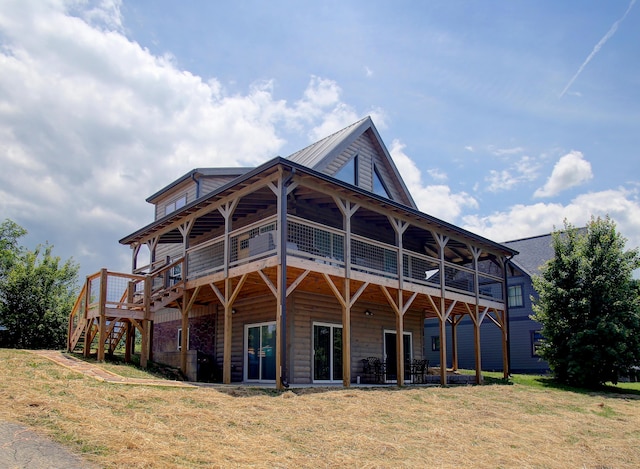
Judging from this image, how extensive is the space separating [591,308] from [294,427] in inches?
613

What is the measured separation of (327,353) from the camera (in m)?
16.6

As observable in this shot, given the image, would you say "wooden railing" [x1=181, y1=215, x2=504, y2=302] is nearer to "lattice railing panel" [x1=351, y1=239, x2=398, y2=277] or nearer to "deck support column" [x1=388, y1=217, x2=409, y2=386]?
"lattice railing panel" [x1=351, y1=239, x2=398, y2=277]

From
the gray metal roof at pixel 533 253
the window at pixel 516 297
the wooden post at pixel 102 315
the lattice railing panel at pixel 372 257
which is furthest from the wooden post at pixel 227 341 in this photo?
the window at pixel 516 297

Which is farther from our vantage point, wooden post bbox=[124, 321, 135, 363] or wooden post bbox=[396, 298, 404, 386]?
wooden post bbox=[124, 321, 135, 363]

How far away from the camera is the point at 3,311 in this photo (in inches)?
882

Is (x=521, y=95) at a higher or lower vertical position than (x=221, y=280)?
higher

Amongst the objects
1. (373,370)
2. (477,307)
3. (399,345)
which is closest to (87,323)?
(373,370)

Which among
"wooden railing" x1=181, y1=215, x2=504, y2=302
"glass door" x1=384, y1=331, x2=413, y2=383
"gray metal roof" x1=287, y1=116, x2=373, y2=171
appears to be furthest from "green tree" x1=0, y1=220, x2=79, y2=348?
"glass door" x1=384, y1=331, x2=413, y2=383

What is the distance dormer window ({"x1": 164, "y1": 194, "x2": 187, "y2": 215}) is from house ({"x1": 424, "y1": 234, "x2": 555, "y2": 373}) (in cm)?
1625

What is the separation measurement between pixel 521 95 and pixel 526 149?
14.3ft

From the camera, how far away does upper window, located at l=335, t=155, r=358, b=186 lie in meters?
19.6

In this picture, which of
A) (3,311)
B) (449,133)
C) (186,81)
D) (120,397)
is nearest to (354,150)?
(449,133)

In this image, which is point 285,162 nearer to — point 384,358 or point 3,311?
point 384,358

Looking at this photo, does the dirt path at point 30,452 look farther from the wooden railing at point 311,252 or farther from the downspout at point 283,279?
the wooden railing at point 311,252
